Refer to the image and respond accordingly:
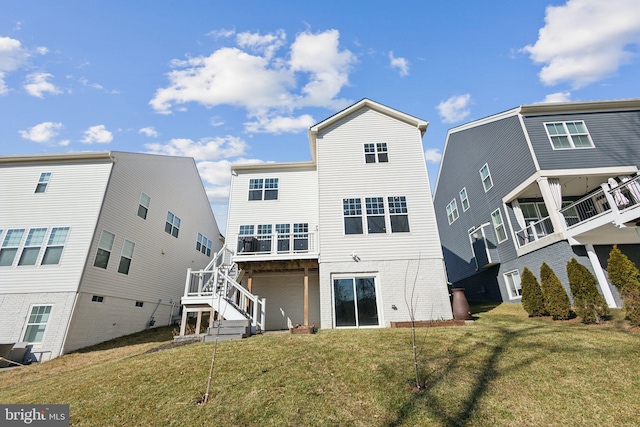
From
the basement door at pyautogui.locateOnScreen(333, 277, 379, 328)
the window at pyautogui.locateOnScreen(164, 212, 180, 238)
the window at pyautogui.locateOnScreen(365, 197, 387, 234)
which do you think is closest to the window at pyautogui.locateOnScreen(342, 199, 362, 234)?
the window at pyautogui.locateOnScreen(365, 197, 387, 234)

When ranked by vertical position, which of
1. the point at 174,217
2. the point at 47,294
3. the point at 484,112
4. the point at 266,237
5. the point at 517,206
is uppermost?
the point at 484,112

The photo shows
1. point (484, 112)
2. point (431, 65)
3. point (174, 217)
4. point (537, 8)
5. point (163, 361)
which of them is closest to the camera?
A: point (163, 361)

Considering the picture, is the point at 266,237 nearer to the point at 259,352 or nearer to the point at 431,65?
the point at 259,352

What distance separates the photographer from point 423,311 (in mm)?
10438

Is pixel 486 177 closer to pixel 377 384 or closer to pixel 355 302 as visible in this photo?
pixel 355 302

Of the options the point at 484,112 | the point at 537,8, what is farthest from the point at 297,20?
the point at 484,112

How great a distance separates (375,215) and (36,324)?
14.6m

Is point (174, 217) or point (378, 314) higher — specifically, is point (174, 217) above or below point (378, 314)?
above

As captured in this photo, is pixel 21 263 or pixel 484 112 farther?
pixel 484 112

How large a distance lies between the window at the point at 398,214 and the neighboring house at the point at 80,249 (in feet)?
44.0

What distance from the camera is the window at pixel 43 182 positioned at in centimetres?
1300

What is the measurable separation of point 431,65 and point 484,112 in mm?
Answer: 5547

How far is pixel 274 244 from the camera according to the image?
12297 millimetres

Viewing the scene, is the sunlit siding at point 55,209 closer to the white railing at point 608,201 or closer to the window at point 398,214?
the window at point 398,214
